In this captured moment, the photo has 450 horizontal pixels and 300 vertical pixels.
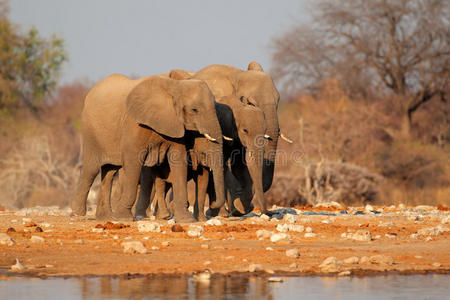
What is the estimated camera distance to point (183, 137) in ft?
48.9

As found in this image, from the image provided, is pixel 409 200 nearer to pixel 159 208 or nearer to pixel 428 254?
pixel 159 208

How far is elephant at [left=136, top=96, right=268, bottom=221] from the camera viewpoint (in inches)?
587

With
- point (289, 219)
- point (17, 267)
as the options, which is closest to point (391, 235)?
point (289, 219)

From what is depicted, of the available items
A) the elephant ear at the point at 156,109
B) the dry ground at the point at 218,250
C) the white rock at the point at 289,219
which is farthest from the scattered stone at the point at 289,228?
the elephant ear at the point at 156,109

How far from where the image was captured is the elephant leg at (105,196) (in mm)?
16422

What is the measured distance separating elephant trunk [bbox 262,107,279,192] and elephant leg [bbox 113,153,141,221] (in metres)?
2.09

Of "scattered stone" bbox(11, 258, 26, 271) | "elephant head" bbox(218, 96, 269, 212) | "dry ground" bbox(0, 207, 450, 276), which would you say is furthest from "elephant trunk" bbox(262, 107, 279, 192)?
"scattered stone" bbox(11, 258, 26, 271)

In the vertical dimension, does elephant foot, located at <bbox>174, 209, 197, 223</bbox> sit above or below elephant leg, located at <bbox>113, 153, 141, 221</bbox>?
below

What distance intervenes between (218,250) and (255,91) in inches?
193

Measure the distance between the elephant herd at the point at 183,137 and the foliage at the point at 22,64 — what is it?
2164 centimetres

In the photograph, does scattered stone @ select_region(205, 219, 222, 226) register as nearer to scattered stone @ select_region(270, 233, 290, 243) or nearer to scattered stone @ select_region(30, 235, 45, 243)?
scattered stone @ select_region(270, 233, 290, 243)

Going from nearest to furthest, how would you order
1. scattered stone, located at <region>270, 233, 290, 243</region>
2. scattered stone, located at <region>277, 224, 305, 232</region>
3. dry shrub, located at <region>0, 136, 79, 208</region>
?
scattered stone, located at <region>270, 233, 290, 243</region>, scattered stone, located at <region>277, 224, 305, 232</region>, dry shrub, located at <region>0, 136, 79, 208</region>

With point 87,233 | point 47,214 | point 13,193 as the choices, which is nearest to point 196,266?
point 87,233

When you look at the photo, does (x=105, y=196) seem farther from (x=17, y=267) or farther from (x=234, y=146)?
(x=17, y=267)
